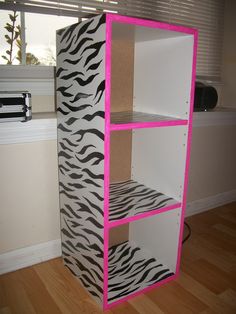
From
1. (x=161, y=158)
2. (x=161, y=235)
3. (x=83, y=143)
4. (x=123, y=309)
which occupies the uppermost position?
(x=83, y=143)

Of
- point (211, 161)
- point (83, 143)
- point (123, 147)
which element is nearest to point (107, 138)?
point (83, 143)

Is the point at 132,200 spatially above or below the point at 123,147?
below

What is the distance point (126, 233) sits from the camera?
5.51ft

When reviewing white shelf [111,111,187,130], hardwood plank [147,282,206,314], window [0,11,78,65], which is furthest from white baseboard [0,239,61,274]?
window [0,11,78,65]

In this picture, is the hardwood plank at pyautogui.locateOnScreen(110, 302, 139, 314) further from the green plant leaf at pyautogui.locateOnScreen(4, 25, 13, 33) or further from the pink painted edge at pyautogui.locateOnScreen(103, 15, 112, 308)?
the green plant leaf at pyautogui.locateOnScreen(4, 25, 13, 33)

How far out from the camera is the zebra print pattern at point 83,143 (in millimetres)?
1026

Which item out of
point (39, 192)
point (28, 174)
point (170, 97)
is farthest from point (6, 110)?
point (170, 97)

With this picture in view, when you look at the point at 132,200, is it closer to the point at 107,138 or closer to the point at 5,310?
the point at 107,138

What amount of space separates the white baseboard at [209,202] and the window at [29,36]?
131cm

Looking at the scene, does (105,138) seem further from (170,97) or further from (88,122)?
(170,97)

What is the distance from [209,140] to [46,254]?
4.22 feet

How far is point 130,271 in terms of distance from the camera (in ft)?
4.66

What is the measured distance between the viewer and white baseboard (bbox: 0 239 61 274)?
1398mm

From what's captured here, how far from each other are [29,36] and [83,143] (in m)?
0.66
